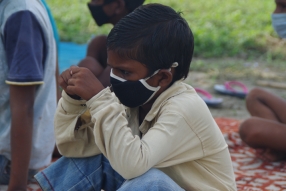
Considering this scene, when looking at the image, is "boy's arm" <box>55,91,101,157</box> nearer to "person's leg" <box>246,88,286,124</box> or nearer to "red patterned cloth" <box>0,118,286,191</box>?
"red patterned cloth" <box>0,118,286,191</box>

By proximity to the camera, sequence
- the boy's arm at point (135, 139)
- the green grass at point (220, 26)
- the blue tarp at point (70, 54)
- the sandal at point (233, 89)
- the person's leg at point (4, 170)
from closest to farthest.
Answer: the boy's arm at point (135, 139)
the person's leg at point (4, 170)
the sandal at point (233, 89)
the blue tarp at point (70, 54)
the green grass at point (220, 26)

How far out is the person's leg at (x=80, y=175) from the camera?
2.54m

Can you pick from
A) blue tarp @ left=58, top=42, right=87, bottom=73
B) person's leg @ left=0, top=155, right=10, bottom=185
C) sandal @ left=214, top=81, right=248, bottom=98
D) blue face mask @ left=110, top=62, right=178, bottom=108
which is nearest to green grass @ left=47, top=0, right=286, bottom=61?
blue tarp @ left=58, top=42, right=87, bottom=73

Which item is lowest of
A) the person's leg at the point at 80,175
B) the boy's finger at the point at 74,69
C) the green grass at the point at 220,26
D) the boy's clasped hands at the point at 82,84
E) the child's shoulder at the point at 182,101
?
the green grass at the point at 220,26

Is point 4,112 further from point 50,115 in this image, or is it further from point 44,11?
point 44,11

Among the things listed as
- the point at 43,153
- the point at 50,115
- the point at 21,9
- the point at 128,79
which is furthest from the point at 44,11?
the point at 128,79

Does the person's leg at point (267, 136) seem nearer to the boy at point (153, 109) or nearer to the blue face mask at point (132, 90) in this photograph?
the boy at point (153, 109)

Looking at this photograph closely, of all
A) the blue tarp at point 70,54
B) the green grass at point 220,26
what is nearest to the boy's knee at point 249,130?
the green grass at point 220,26

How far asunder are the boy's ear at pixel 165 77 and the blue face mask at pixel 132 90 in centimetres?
2

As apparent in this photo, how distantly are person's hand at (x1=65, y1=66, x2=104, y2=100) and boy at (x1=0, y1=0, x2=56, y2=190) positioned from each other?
0.60 m

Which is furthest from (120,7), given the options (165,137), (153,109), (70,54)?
(70,54)

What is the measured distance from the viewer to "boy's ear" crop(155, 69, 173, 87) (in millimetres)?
2309

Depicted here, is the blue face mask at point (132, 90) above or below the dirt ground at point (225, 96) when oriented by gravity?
above

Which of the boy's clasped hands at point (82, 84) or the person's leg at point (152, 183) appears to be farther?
the boy's clasped hands at point (82, 84)
